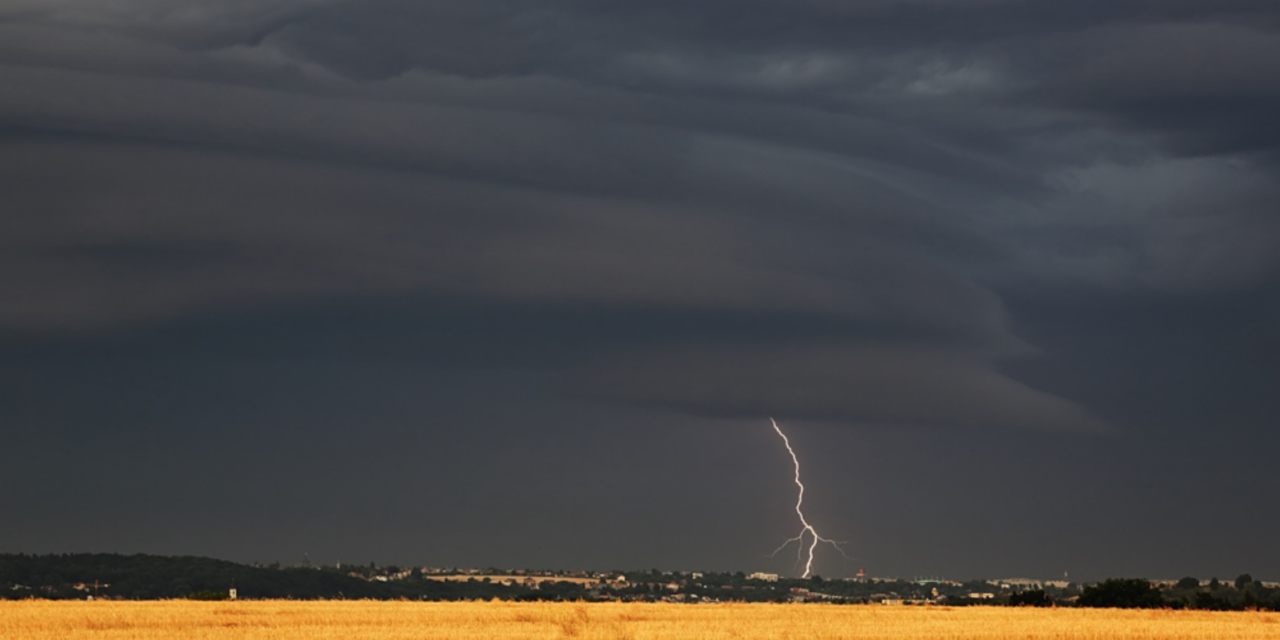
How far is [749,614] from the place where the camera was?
81.1 metres

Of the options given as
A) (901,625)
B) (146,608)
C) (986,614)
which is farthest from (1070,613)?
(146,608)

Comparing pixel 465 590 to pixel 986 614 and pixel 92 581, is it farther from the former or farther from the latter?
pixel 986 614

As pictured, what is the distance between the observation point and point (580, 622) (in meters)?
72.1

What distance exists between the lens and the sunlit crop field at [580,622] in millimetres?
64562

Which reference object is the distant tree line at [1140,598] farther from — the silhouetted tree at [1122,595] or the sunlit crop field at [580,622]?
the sunlit crop field at [580,622]

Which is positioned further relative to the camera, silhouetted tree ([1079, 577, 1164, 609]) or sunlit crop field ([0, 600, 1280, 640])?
silhouetted tree ([1079, 577, 1164, 609])

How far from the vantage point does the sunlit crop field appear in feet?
212

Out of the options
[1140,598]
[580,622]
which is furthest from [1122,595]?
[580,622]

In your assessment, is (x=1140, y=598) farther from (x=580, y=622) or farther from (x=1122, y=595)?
(x=580, y=622)

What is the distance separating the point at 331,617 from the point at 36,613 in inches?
517

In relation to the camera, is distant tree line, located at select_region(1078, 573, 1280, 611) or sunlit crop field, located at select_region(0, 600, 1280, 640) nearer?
sunlit crop field, located at select_region(0, 600, 1280, 640)

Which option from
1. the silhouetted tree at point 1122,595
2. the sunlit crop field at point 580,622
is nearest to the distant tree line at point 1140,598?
the silhouetted tree at point 1122,595

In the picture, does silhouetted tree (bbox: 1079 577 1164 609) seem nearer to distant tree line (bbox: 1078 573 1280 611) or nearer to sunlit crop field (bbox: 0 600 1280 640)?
distant tree line (bbox: 1078 573 1280 611)

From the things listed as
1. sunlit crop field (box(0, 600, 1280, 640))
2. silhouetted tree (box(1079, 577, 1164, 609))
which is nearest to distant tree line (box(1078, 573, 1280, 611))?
silhouetted tree (box(1079, 577, 1164, 609))
